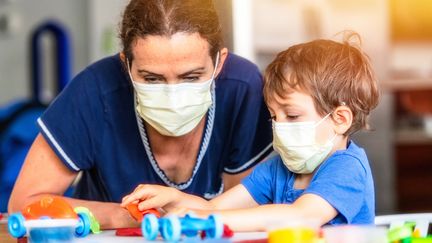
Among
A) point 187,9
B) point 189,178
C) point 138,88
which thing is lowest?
point 189,178

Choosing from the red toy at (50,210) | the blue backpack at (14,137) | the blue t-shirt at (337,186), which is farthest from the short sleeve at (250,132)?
the blue backpack at (14,137)

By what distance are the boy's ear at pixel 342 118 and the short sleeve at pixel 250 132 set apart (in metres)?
0.37

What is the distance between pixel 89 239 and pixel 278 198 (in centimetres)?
38

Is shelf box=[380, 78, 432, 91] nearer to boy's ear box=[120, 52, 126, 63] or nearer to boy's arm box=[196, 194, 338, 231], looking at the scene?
boy's ear box=[120, 52, 126, 63]

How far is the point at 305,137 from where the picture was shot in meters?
1.53

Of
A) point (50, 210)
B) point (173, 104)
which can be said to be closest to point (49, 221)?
point (50, 210)

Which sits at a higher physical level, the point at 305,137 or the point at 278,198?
the point at 305,137

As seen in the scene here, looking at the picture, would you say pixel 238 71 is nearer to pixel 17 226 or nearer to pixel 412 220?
pixel 412 220

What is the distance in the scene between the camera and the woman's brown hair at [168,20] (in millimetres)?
1642

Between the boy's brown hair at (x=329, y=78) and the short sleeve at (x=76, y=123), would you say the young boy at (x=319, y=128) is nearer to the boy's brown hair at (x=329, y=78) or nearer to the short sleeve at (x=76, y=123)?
the boy's brown hair at (x=329, y=78)

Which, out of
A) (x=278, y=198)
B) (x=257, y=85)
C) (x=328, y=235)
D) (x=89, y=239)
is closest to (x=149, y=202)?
(x=89, y=239)

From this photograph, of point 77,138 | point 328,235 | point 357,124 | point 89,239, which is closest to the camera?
point 328,235

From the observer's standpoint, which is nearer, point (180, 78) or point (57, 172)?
point (180, 78)

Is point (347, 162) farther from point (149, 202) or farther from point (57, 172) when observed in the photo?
point (57, 172)
